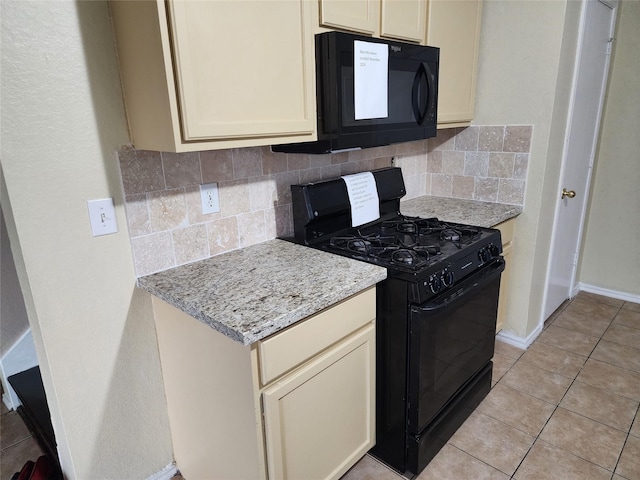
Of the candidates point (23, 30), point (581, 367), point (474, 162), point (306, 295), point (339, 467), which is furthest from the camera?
point (474, 162)

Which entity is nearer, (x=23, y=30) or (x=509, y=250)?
(x=23, y=30)

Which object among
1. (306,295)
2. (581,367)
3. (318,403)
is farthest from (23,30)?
(581,367)

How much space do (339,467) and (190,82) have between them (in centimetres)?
139

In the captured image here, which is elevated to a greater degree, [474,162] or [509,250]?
[474,162]

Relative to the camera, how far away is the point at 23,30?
45.4 inches

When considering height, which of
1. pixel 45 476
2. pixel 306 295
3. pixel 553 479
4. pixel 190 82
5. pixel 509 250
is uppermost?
pixel 190 82

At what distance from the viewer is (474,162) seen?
256cm

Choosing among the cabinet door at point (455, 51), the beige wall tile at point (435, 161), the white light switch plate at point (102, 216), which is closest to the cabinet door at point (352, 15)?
the cabinet door at point (455, 51)

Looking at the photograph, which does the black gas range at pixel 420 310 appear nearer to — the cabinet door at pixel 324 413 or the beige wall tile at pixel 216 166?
the cabinet door at pixel 324 413

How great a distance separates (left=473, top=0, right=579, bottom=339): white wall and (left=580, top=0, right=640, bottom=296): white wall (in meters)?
0.85

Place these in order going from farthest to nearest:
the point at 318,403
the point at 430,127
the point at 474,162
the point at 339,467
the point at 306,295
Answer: the point at 474,162
the point at 430,127
the point at 339,467
the point at 318,403
the point at 306,295

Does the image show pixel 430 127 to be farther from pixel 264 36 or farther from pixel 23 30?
pixel 23 30

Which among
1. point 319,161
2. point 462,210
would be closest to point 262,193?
point 319,161

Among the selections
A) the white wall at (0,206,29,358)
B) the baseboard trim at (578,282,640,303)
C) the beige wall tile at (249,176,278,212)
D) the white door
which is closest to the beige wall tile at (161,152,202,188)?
the beige wall tile at (249,176,278,212)
